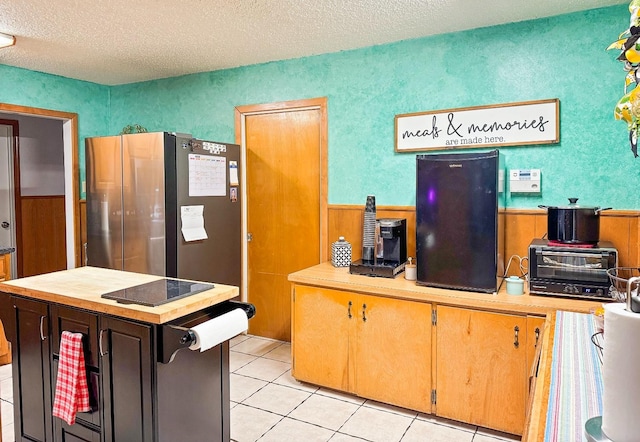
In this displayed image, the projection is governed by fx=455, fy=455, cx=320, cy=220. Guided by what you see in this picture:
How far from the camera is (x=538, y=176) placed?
288 centimetres

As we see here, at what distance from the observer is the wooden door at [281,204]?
3.77 meters

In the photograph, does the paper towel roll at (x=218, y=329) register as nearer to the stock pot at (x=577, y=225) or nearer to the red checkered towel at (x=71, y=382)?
the red checkered towel at (x=71, y=382)

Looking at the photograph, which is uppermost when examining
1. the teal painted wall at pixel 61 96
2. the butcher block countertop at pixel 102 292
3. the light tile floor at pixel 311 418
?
the teal painted wall at pixel 61 96

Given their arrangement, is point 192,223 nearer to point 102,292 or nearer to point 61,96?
point 102,292

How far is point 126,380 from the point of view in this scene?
6.02ft

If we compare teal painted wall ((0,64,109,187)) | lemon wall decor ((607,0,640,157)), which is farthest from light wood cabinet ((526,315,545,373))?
teal painted wall ((0,64,109,187))

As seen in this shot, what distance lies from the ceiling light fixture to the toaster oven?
3.71 meters

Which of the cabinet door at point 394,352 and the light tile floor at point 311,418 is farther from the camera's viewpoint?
the cabinet door at point 394,352

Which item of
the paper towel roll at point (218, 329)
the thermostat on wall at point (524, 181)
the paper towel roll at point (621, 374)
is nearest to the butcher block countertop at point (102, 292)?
the paper towel roll at point (218, 329)

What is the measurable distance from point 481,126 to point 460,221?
2.61ft

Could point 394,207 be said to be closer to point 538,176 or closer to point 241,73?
point 538,176

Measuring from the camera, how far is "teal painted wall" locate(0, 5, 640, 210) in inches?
107

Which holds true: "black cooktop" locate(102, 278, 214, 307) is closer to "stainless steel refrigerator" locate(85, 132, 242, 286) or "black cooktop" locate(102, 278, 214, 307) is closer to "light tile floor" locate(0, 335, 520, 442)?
"light tile floor" locate(0, 335, 520, 442)

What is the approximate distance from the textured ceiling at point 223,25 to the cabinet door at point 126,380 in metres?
1.91
